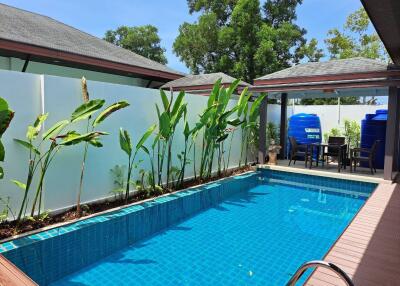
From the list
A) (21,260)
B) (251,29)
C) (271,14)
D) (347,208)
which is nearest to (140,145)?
(21,260)

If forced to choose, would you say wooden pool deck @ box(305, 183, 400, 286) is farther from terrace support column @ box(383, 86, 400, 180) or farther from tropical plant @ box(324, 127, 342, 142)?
tropical plant @ box(324, 127, 342, 142)

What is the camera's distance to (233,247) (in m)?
4.43

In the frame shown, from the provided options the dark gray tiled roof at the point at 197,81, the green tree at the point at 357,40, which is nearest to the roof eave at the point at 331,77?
the dark gray tiled roof at the point at 197,81

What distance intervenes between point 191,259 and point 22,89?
331 centimetres

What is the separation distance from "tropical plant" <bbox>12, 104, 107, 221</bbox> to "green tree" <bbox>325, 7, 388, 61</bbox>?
801 inches

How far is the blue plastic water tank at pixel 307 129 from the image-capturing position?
1131 centimetres

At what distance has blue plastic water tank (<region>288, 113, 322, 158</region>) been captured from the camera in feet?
37.1

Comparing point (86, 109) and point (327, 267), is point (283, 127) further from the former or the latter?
point (327, 267)

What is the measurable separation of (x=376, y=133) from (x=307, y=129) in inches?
91.3

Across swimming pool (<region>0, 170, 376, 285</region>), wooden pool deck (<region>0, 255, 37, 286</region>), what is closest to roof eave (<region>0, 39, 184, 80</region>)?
swimming pool (<region>0, 170, 376, 285</region>)

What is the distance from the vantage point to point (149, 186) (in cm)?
643

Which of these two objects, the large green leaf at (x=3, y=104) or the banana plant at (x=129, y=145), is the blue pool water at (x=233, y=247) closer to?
the banana plant at (x=129, y=145)

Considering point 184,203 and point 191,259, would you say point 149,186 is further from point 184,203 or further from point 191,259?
point 191,259

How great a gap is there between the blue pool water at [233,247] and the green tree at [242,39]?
46.5ft
